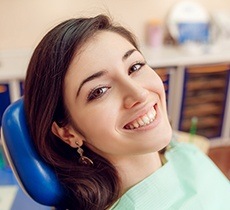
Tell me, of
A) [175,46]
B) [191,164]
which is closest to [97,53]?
[191,164]

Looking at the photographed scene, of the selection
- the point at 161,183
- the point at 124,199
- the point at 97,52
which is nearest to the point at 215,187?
the point at 161,183

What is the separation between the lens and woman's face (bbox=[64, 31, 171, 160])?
0.87m

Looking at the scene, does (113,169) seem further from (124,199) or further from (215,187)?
(215,187)

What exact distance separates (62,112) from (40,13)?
5.47 ft

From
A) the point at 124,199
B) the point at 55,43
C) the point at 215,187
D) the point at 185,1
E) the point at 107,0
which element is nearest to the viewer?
the point at 55,43

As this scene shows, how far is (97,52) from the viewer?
0.88m

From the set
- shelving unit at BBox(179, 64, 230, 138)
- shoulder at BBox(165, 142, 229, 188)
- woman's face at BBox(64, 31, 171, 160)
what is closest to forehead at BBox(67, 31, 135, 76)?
woman's face at BBox(64, 31, 171, 160)

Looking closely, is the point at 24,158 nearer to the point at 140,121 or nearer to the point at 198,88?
the point at 140,121

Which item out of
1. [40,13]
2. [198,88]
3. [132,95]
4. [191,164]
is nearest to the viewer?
[132,95]

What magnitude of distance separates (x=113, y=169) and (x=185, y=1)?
2011 millimetres

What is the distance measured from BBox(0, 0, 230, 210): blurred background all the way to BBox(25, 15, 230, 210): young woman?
1.25 metres

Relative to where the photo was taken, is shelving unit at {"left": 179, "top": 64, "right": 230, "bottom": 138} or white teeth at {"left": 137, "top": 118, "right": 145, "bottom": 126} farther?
shelving unit at {"left": 179, "top": 64, "right": 230, "bottom": 138}

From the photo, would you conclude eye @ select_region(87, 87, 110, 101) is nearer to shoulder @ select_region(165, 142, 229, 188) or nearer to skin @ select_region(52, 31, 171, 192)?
skin @ select_region(52, 31, 171, 192)

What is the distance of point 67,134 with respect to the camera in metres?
0.96
